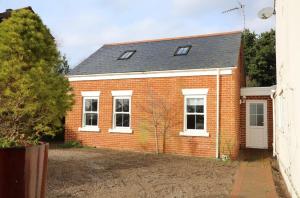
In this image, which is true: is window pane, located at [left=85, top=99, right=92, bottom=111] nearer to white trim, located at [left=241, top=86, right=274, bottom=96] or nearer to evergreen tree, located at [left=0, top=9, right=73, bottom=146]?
evergreen tree, located at [left=0, top=9, right=73, bottom=146]

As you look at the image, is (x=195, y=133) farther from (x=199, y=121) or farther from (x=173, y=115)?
(x=173, y=115)

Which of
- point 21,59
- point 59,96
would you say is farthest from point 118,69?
point 21,59

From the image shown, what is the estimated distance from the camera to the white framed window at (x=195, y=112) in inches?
554

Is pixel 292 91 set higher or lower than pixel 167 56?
lower

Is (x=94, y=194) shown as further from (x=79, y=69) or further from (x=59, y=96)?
(x=79, y=69)

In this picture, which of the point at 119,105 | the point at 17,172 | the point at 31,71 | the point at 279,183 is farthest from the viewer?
the point at 119,105

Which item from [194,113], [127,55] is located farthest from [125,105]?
[194,113]

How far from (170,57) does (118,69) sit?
259cm

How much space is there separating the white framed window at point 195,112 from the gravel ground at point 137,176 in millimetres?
1336

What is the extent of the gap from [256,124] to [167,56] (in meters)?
5.42

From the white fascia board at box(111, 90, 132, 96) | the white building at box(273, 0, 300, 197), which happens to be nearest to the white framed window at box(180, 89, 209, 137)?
the white fascia board at box(111, 90, 132, 96)

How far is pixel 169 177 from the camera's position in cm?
936

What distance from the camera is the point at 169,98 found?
48.8 feet

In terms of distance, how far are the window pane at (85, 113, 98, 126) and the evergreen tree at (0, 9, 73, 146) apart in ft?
20.3
